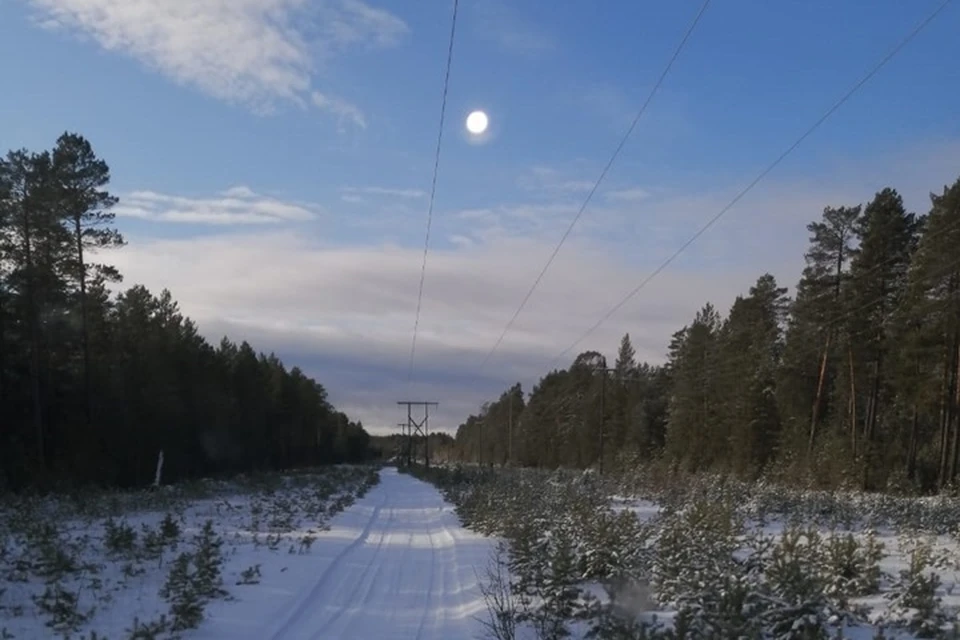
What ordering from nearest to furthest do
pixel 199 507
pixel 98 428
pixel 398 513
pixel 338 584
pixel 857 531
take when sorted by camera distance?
pixel 338 584
pixel 857 531
pixel 199 507
pixel 398 513
pixel 98 428

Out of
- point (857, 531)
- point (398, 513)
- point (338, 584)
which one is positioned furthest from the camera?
point (398, 513)

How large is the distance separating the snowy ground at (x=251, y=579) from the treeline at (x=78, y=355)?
1504cm

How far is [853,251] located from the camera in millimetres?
46000

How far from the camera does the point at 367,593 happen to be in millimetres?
13477

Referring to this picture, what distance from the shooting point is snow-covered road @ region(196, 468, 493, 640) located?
10.6 meters

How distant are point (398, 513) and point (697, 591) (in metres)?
25.0

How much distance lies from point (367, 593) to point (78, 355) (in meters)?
36.2

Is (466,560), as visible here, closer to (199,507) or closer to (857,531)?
(857,531)

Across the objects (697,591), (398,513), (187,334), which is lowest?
(398,513)

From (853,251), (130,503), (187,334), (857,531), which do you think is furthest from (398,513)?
(187,334)

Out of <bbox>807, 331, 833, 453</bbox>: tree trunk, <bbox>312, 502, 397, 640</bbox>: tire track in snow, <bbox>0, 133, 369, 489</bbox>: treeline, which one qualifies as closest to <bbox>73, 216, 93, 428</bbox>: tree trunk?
<bbox>0, 133, 369, 489</bbox>: treeline

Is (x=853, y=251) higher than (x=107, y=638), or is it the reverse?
(x=853, y=251)

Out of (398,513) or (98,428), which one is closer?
(398,513)

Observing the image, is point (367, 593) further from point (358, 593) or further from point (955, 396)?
point (955, 396)
